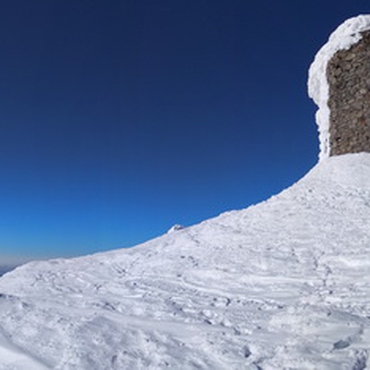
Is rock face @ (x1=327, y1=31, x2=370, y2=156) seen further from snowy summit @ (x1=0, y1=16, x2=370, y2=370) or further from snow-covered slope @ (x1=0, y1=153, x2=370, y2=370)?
snow-covered slope @ (x1=0, y1=153, x2=370, y2=370)

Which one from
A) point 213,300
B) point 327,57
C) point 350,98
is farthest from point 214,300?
point 327,57

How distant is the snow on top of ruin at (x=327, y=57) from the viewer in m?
11.9

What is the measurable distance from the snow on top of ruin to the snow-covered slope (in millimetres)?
4875

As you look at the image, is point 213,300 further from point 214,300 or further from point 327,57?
point 327,57

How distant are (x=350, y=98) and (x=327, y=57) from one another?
2073 millimetres

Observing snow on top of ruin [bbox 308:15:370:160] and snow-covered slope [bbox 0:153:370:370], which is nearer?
snow-covered slope [bbox 0:153:370:370]

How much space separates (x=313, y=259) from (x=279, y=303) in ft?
5.86

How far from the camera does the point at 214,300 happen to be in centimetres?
466

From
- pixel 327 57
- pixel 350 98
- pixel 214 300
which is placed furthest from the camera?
pixel 327 57

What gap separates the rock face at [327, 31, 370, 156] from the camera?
11.2 meters

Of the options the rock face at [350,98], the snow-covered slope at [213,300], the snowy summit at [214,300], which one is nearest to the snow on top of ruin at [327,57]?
the rock face at [350,98]

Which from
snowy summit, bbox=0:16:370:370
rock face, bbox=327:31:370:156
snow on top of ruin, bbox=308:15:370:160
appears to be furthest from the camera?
snow on top of ruin, bbox=308:15:370:160

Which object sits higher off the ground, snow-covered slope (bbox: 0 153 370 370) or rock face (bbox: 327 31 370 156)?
rock face (bbox: 327 31 370 156)

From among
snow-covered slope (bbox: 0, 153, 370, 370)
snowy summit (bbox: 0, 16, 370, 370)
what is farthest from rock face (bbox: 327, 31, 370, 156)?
snow-covered slope (bbox: 0, 153, 370, 370)
